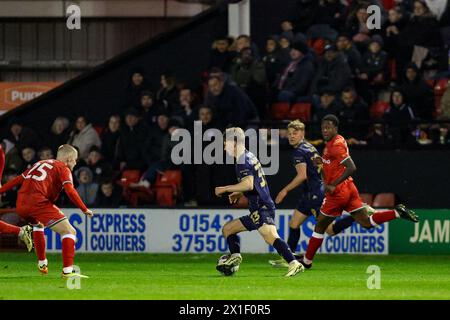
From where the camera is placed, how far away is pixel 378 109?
2373cm

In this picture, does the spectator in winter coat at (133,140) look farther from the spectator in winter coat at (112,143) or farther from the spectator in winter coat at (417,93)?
the spectator in winter coat at (417,93)

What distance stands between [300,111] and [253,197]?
7.32 m

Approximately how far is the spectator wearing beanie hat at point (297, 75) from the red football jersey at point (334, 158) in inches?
232

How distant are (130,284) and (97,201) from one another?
25.2ft

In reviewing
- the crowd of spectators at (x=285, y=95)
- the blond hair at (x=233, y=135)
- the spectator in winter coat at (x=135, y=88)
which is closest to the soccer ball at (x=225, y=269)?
the blond hair at (x=233, y=135)

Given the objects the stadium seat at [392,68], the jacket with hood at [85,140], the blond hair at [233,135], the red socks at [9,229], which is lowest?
the red socks at [9,229]

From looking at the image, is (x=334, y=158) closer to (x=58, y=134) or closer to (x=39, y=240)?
(x=39, y=240)

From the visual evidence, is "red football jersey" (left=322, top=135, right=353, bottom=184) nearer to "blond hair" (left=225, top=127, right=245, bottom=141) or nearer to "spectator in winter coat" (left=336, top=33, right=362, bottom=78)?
"blond hair" (left=225, top=127, right=245, bottom=141)

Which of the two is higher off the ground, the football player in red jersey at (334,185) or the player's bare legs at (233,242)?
the football player in red jersey at (334,185)

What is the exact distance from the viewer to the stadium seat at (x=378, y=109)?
23625 millimetres

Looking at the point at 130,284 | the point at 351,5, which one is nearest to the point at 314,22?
the point at 351,5

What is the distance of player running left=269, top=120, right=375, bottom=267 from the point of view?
1855 centimetres

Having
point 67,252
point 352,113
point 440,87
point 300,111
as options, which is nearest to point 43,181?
point 67,252

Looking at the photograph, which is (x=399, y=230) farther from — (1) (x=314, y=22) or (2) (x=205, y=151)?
(1) (x=314, y=22)
